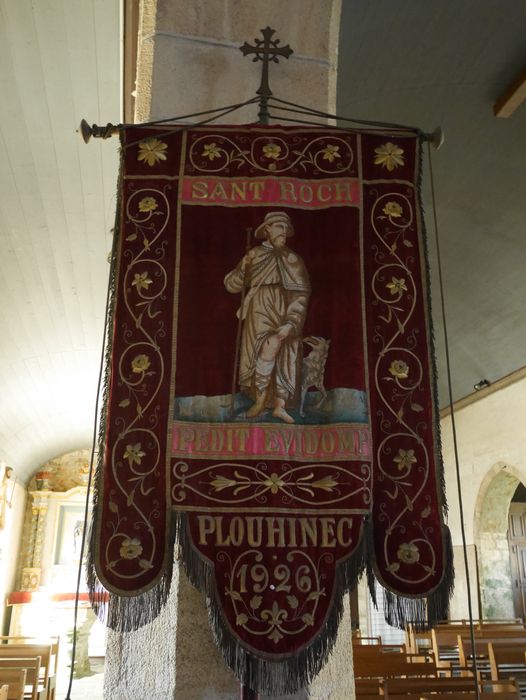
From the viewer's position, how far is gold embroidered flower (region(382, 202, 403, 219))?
7.88ft

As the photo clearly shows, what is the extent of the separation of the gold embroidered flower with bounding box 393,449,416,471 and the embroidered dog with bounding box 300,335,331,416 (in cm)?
30

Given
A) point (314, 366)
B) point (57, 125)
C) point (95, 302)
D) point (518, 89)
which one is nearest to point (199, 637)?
point (314, 366)

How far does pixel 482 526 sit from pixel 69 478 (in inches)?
351

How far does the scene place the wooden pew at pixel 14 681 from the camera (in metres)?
4.07

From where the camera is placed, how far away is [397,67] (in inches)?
236

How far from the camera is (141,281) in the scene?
229cm

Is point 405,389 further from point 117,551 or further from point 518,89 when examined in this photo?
point 518,89

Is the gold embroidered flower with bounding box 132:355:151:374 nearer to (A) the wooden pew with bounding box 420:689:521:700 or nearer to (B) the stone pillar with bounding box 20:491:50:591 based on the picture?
(A) the wooden pew with bounding box 420:689:521:700

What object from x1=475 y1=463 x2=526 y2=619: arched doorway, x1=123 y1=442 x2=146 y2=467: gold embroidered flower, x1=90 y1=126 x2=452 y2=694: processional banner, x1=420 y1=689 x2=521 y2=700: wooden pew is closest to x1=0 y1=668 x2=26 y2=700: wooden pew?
x1=420 y1=689 x2=521 y2=700: wooden pew

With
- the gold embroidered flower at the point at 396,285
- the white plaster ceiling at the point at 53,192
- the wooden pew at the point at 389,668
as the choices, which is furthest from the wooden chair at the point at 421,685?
the white plaster ceiling at the point at 53,192

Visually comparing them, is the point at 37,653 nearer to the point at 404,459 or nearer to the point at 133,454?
the point at 133,454

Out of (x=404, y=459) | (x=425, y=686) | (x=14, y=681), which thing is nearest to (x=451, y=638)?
(x=425, y=686)

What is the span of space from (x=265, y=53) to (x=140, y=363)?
4.71 ft

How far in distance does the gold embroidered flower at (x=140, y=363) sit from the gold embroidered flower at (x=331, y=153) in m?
1.01
